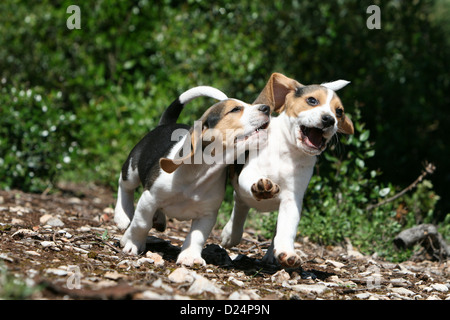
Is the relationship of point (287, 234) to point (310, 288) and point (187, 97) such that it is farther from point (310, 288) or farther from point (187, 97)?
point (187, 97)

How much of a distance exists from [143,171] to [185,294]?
1.55 meters

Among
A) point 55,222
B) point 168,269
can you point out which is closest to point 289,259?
point 168,269

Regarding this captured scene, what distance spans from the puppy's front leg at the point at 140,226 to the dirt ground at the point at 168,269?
103 mm

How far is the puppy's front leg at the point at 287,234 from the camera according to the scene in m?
4.25

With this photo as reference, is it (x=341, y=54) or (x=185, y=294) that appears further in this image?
(x=341, y=54)

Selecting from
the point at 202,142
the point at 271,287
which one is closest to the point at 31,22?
the point at 202,142

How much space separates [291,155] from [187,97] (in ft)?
3.85

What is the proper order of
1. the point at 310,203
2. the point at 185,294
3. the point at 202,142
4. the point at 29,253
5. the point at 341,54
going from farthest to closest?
1. the point at 341,54
2. the point at 310,203
3. the point at 202,142
4. the point at 29,253
5. the point at 185,294

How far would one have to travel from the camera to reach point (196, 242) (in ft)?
15.1

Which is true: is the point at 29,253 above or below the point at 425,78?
below

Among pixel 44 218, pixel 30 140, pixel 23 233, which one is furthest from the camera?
pixel 30 140

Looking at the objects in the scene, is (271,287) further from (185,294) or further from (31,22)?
(31,22)

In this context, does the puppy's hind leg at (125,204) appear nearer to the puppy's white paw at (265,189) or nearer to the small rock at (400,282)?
the puppy's white paw at (265,189)

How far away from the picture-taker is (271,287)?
4.23 m
